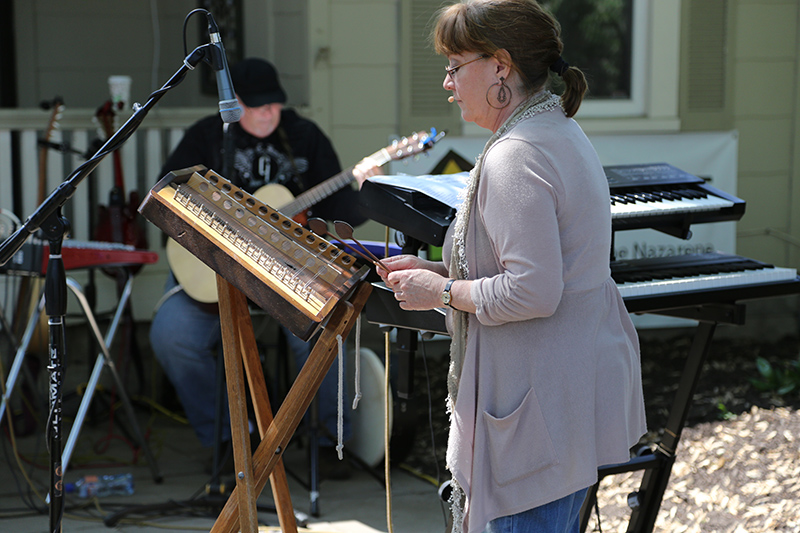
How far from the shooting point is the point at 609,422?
5.58 feet

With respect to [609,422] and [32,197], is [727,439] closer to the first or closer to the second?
[609,422]

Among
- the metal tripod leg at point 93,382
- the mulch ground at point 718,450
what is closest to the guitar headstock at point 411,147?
the mulch ground at point 718,450

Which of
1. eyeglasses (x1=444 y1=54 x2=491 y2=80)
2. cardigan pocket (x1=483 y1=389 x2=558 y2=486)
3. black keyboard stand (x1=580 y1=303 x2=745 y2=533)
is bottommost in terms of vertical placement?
black keyboard stand (x1=580 y1=303 x2=745 y2=533)

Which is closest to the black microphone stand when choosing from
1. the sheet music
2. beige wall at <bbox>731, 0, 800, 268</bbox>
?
the sheet music

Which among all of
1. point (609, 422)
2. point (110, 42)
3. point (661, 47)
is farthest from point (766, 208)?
point (110, 42)

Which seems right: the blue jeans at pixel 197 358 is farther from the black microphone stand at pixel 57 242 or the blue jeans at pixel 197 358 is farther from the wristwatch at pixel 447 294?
the wristwatch at pixel 447 294

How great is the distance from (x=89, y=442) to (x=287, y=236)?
276cm

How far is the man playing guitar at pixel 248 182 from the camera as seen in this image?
374 centimetres

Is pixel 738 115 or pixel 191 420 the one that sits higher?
pixel 738 115

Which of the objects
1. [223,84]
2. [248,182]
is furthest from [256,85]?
[223,84]

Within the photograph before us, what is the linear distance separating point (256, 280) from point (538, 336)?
632mm

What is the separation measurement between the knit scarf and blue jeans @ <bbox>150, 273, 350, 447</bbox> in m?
1.94

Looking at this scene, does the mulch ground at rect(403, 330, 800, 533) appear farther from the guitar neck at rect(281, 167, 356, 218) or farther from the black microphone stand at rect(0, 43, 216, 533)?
the black microphone stand at rect(0, 43, 216, 533)

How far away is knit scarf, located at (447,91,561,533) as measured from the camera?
65.5 inches
